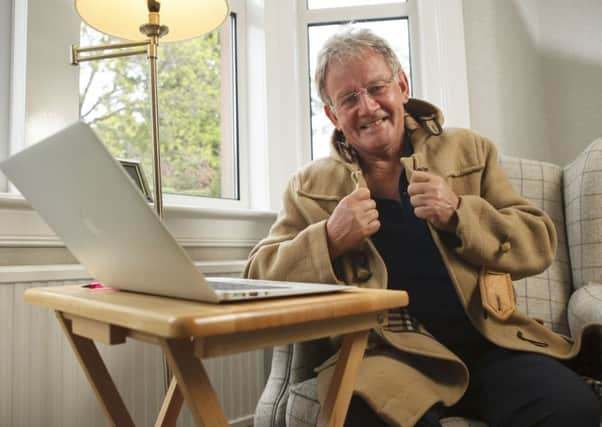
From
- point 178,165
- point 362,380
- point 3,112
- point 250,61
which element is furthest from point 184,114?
point 362,380

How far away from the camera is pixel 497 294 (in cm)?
113

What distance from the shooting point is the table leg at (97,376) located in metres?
0.91

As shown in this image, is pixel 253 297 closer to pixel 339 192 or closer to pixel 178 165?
pixel 339 192

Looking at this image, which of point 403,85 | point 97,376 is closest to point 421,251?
point 403,85

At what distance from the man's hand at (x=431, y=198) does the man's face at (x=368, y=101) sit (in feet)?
0.78

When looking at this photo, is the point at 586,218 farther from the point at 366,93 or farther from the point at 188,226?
the point at 188,226

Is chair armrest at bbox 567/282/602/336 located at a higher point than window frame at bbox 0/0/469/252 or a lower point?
lower

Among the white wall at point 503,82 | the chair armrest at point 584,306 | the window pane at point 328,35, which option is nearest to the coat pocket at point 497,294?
the chair armrest at point 584,306

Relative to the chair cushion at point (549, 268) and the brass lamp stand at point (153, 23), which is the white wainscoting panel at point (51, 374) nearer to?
the brass lamp stand at point (153, 23)

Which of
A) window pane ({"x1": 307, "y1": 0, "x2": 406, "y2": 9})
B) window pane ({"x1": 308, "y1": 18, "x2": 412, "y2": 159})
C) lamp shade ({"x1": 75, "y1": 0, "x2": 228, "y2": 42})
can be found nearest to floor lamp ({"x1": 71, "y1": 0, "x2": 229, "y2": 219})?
lamp shade ({"x1": 75, "y1": 0, "x2": 228, "y2": 42})

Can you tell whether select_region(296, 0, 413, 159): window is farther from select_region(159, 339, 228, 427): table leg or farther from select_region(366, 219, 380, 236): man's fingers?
select_region(159, 339, 228, 427): table leg

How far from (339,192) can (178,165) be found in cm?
85

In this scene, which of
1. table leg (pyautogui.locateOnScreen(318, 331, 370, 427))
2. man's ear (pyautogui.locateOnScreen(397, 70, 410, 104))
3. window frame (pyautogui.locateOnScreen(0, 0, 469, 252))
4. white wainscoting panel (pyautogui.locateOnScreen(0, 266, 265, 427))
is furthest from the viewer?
window frame (pyautogui.locateOnScreen(0, 0, 469, 252))

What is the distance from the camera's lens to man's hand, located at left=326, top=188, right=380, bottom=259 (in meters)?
1.07
